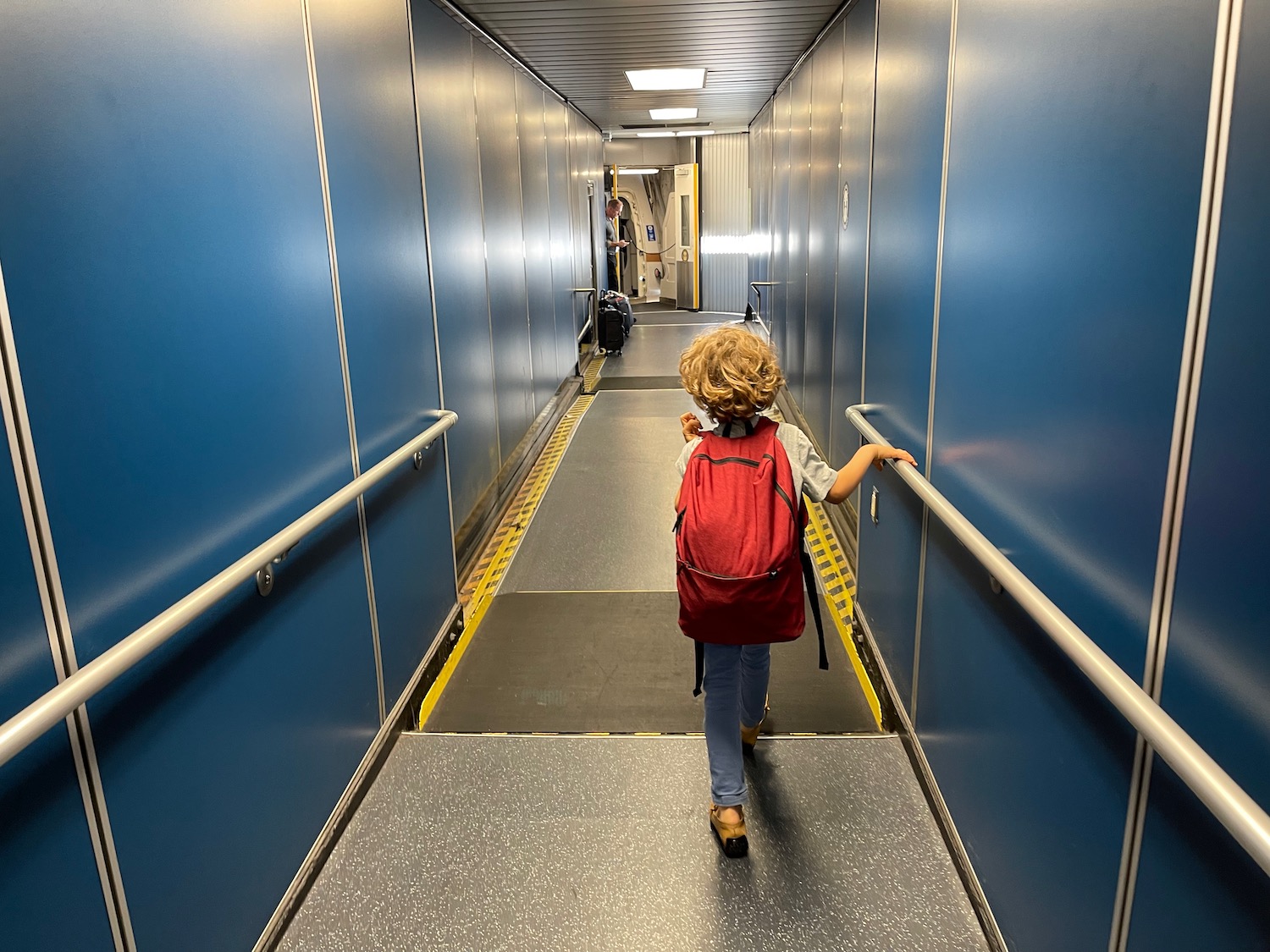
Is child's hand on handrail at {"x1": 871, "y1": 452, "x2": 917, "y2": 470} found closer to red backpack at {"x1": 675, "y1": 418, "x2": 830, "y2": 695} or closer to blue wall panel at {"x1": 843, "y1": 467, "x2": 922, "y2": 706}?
blue wall panel at {"x1": 843, "y1": 467, "x2": 922, "y2": 706}

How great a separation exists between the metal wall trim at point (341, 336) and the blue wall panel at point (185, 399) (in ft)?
0.16

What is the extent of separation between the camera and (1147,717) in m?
1.14

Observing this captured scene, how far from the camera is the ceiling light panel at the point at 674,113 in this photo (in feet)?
32.6

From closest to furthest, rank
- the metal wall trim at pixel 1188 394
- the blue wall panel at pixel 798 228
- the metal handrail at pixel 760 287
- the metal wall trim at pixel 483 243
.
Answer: the metal wall trim at pixel 1188 394, the metal wall trim at pixel 483 243, the blue wall panel at pixel 798 228, the metal handrail at pixel 760 287

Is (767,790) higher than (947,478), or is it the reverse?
(947,478)

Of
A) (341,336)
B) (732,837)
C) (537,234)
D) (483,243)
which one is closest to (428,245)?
(341,336)

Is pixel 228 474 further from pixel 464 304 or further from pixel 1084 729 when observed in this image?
pixel 464 304

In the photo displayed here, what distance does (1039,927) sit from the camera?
65.5 inches

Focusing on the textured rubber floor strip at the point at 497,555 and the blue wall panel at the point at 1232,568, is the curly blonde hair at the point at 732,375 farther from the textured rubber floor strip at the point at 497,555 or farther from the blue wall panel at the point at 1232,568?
the textured rubber floor strip at the point at 497,555

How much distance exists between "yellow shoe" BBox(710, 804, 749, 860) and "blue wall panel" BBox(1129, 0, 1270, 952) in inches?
46.8

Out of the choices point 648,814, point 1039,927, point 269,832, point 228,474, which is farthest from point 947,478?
point 269,832

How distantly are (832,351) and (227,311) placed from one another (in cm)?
346

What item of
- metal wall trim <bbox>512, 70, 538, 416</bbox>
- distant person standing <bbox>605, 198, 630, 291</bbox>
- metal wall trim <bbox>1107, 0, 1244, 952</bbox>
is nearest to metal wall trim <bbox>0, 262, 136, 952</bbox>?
metal wall trim <bbox>1107, 0, 1244, 952</bbox>

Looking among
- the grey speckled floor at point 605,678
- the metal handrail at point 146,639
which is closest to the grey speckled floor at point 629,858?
the grey speckled floor at point 605,678
